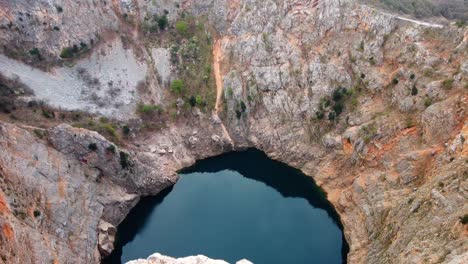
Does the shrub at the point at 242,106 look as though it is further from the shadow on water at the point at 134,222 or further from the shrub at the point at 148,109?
the shadow on water at the point at 134,222

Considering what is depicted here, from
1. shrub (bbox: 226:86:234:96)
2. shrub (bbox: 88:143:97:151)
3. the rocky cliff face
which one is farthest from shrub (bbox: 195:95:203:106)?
shrub (bbox: 88:143:97:151)

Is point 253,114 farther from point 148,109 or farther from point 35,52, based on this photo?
point 35,52

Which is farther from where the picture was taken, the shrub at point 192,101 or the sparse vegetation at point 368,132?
the shrub at point 192,101

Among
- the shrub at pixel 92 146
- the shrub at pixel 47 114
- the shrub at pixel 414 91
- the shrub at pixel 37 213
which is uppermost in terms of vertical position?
the shrub at pixel 414 91

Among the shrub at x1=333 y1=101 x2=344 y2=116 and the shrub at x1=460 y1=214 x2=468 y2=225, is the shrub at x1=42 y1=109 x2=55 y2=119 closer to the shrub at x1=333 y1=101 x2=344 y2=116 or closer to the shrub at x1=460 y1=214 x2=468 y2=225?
the shrub at x1=333 y1=101 x2=344 y2=116

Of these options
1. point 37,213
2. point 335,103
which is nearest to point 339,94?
point 335,103

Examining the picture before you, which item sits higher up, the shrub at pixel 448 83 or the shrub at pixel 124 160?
the shrub at pixel 448 83

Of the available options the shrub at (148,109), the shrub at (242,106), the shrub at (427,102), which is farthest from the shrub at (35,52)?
the shrub at (427,102)

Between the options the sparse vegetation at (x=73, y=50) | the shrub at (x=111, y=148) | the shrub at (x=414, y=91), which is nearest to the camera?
the shrub at (x=414, y=91)
